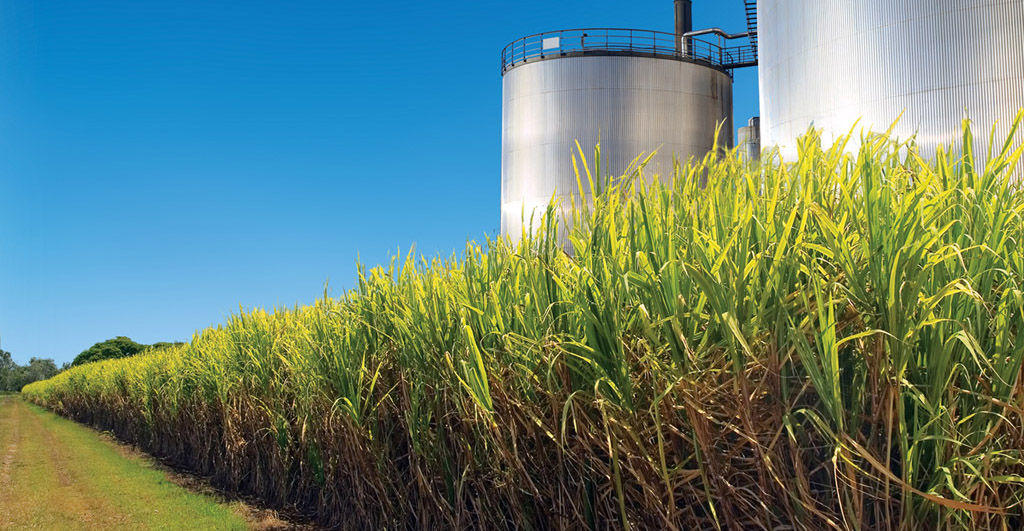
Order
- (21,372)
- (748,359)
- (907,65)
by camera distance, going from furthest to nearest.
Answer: (21,372), (907,65), (748,359)

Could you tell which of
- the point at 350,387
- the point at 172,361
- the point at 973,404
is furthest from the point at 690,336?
the point at 172,361

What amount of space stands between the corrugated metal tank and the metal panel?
541 centimetres

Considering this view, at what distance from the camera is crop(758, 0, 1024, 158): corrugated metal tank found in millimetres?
11898

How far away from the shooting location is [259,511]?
7801 mm

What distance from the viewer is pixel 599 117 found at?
64.0ft

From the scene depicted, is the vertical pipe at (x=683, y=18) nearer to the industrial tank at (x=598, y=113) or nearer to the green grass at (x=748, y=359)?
the industrial tank at (x=598, y=113)

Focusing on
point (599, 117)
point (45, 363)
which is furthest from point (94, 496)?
point (45, 363)

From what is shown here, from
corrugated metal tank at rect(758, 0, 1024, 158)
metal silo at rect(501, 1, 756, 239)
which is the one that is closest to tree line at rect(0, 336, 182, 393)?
metal silo at rect(501, 1, 756, 239)

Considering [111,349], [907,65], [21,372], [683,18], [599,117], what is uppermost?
[683,18]

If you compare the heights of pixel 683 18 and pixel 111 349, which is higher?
pixel 683 18

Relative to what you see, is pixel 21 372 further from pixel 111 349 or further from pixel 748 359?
pixel 748 359

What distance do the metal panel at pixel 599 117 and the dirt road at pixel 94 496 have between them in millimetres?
10484

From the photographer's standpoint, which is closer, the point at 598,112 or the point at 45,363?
the point at 598,112

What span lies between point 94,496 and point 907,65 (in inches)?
541
